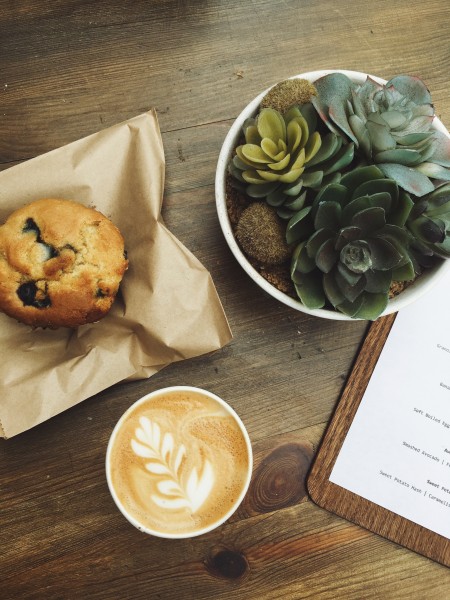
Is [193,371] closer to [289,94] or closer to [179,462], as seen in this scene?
[179,462]

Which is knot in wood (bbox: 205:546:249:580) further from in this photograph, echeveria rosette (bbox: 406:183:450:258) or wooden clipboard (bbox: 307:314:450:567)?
echeveria rosette (bbox: 406:183:450:258)

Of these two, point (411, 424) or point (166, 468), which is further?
point (411, 424)

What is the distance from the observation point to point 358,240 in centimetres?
70

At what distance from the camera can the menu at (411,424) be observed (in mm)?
929

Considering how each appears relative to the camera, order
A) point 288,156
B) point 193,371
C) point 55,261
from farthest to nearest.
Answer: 1. point 193,371
2. point 55,261
3. point 288,156

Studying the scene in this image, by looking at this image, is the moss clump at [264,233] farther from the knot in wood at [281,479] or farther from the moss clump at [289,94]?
the knot in wood at [281,479]

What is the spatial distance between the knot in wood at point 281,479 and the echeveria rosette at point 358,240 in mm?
299

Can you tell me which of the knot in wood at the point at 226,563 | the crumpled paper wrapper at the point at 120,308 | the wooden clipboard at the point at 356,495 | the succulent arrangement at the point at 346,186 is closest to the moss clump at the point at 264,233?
the succulent arrangement at the point at 346,186

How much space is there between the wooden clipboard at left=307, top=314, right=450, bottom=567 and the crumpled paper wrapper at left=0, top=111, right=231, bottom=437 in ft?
0.76

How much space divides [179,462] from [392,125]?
0.52m

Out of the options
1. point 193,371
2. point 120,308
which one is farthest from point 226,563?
point 120,308

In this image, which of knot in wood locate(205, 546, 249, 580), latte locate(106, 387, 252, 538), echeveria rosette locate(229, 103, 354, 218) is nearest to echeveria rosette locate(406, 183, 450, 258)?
echeveria rosette locate(229, 103, 354, 218)

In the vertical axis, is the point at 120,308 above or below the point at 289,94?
below

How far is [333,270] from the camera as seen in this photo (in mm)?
731
